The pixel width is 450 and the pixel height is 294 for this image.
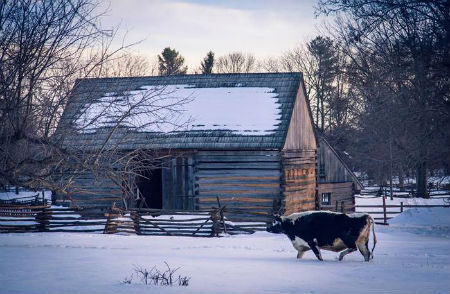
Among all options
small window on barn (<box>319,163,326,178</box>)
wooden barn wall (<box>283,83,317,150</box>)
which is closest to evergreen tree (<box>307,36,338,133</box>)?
small window on barn (<box>319,163,326,178</box>)

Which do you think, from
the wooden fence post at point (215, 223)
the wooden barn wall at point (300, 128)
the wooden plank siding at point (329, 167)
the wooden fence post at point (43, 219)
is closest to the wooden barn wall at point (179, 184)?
the wooden fence post at point (215, 223)

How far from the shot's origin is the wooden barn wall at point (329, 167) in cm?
3181

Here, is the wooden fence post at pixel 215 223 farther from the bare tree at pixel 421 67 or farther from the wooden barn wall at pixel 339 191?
the wooden barn wall at pixel 339 191

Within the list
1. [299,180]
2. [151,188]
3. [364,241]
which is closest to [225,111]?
[299,180]

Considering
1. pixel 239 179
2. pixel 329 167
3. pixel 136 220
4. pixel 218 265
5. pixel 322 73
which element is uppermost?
pixel 322 73

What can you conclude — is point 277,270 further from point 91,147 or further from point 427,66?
point 427,66

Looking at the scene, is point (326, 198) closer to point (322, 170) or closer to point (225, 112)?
point (322, 170)

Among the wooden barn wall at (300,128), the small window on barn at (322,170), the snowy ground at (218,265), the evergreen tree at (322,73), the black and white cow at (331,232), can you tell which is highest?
the evergreen tree at (322,73)

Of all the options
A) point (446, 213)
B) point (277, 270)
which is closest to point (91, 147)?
point (277, 270)

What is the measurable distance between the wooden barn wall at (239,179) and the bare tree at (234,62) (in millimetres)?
42679

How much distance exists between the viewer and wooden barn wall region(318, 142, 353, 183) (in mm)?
31812

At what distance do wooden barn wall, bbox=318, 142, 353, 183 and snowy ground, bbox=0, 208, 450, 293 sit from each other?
12536 millimetres

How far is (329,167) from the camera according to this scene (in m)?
32.1

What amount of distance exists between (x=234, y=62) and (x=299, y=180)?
137 feet
